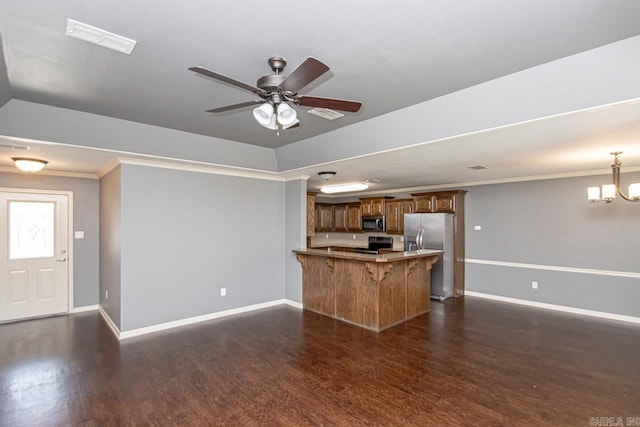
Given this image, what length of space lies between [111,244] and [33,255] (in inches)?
62.2

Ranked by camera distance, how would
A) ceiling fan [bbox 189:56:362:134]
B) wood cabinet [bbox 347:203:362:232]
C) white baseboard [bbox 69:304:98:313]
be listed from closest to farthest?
1. ceiling fan [bbox 189:56:362:134]
2. white baseboard [bbox 69:304:98:313]
3. wood cabinet [bbox 347:203:362:232]

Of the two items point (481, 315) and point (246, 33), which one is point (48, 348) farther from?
point (481, 315)

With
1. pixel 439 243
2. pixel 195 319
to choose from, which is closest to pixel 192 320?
pixel 195 319

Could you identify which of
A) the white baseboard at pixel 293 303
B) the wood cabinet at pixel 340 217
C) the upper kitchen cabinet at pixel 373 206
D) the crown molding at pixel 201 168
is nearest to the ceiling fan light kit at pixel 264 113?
the crown molding at pixel 201 168

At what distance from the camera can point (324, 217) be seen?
364 inches

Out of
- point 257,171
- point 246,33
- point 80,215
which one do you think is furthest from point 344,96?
point 80,215

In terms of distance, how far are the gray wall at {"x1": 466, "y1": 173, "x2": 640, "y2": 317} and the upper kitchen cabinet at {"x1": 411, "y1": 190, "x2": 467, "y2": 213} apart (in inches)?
12.5

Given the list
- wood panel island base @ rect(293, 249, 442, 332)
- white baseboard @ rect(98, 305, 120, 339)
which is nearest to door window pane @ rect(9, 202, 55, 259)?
white baseboard @ rect(98, 305, 120, 339)

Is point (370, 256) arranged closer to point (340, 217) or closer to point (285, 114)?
point (285, 114)

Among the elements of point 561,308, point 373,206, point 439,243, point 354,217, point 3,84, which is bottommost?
point 561,308

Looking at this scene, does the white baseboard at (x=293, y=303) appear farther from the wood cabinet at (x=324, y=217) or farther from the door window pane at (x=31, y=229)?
the door window pane at (x=31, y=229)

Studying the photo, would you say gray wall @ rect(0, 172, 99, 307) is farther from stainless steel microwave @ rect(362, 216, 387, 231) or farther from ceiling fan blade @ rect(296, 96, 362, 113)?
stainless steel microwave @ rect(362, 216, 387, 231)

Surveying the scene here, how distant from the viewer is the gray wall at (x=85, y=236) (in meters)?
5.38

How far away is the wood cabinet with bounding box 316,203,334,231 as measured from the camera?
921 cm
